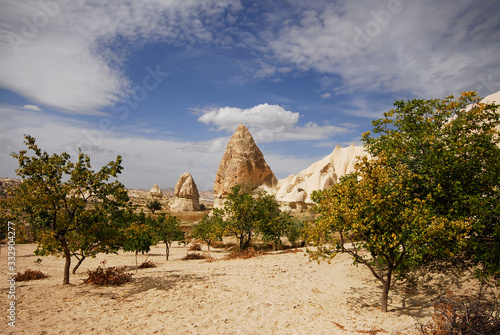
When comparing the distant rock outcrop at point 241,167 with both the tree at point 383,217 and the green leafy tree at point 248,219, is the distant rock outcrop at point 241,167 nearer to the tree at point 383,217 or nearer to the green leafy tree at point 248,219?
the green leafy tree at point 248,219

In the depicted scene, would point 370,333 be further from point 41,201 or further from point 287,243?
point 287,243

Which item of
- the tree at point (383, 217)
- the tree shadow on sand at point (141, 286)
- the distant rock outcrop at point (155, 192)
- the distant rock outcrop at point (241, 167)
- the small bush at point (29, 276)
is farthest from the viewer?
the distant rock outcrop at point (155, 192)

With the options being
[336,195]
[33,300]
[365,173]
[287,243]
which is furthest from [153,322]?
[287,243]

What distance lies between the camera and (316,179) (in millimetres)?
70688

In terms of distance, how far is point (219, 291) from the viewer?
1202 centimetres

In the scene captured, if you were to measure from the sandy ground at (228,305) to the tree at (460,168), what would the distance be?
2.34 meters

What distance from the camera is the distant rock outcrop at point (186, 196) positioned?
8820cm

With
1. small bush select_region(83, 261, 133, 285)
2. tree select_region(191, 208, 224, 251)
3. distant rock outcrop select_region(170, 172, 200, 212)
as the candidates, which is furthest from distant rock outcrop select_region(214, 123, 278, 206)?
small bush select_region(83, 261, 133, 285)

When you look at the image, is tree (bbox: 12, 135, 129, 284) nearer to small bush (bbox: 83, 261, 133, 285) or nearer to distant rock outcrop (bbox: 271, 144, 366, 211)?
small bush (bbox: 83, 261, 133, 285)

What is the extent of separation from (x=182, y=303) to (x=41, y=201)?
708cm

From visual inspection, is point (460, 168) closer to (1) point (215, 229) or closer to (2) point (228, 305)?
(2) point (228, 305)

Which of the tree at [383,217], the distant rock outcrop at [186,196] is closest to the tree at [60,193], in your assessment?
the tree at [383,217]

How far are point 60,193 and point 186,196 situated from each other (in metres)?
80.0

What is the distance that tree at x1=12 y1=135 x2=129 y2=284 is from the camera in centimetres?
1103
